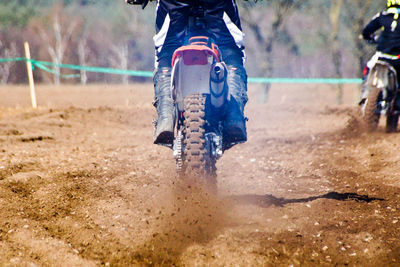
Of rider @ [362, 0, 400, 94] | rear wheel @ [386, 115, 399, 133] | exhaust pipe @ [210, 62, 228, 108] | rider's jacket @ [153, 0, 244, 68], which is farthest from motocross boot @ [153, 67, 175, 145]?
rear wheel @ [386, 115, 399, 133]

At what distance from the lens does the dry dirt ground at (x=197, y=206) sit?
2.43m

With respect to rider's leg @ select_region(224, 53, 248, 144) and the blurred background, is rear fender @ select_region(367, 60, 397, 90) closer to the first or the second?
rider's leg @ select_region(224, 53, 248, 144)

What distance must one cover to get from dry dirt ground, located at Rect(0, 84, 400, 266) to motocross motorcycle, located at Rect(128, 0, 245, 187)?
0.28 meters

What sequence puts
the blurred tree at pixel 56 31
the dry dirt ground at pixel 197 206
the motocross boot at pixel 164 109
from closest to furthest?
the dry dirt ground at pixel 197 206 < the motocross boot at pixel 164 109 < the blurred tree at pixel 56 31

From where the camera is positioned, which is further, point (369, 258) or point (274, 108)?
point (274, 108)

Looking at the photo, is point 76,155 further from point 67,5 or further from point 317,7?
Result: point 67,5

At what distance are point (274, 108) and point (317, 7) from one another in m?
11.6

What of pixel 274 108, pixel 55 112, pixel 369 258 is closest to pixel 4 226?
pixel 369 258

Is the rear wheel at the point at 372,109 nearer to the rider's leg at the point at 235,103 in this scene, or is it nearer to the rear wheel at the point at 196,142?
the rider's leg at the point at 235,103

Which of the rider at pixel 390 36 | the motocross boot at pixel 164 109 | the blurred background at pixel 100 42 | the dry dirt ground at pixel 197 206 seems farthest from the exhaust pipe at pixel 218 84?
the blurred background at pixel 100 42

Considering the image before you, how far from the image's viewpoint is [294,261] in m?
2.35

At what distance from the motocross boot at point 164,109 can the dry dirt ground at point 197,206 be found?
0.50m

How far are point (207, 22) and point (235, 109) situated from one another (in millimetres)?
930

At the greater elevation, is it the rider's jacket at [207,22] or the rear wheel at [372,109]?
the rider's jacket at [207,22]
